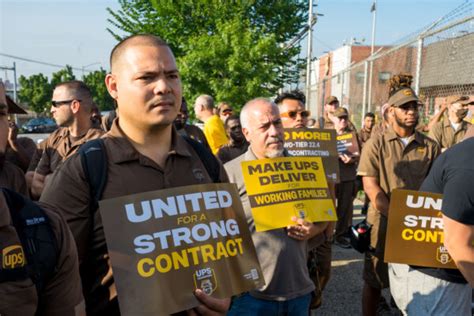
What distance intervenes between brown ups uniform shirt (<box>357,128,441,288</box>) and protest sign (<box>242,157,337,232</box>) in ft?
4.19

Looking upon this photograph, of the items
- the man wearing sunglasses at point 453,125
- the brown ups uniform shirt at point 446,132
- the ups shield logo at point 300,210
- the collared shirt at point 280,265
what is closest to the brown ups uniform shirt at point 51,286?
the collared shirt at point 280,265

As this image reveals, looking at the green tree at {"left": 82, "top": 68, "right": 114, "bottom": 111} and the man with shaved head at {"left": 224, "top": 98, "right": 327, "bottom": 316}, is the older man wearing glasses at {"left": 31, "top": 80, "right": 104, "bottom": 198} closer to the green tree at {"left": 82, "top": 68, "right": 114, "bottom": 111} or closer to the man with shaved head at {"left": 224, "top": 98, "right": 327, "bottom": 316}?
the man with shaved head at {"left": 224, "top": 98, "right": 327, "bottom": 316}

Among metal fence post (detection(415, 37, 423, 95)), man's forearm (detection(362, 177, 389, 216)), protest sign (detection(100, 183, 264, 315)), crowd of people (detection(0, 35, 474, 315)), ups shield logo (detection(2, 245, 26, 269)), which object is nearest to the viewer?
ups shield logo (detection(2, 245, 26, 269))

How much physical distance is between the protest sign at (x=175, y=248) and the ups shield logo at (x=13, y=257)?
34 centimetres

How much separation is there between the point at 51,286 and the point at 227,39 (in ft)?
53.0

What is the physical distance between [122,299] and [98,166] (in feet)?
1.76

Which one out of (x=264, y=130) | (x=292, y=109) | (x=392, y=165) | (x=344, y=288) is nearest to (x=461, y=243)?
(x=264, y=130)

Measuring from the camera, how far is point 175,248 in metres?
1.73

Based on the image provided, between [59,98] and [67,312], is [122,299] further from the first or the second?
[59,98]

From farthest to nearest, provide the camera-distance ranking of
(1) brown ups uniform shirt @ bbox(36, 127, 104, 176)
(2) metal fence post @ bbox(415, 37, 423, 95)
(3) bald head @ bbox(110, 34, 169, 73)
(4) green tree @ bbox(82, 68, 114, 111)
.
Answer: (4) green tree @ bbox(82, 68, 114, 111)
(2) metal fence post @ bbox(415, 37, 423, 95)
(1) brown ups uniform shirt @ bbox(36, 127, 104, 176)
(3) bald head @ bbox(110, 34, 169, 73)

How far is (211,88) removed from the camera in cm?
1669

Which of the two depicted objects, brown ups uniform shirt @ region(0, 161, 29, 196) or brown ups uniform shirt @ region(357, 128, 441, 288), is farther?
brown ups uniform shirt @ region(357, 128, 441, 288)

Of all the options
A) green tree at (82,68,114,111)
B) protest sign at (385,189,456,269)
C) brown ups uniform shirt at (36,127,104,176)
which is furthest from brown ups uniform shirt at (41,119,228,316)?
green tree at (82,68,114,111)

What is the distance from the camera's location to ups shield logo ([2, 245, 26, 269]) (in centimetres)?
129
